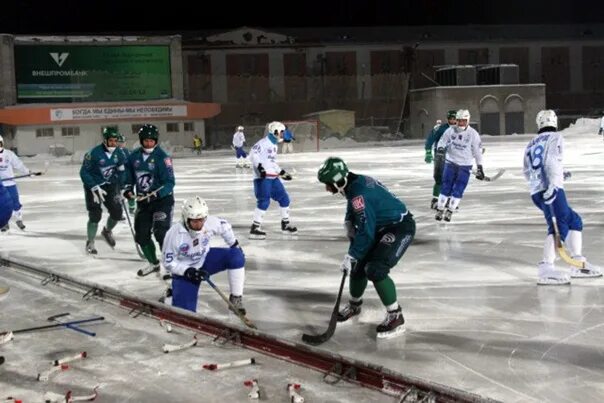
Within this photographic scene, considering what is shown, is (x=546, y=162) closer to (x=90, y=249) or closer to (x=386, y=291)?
(x=386, y=291)

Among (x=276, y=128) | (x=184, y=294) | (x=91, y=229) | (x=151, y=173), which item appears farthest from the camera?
(x=276, y=128)

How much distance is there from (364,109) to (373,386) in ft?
147

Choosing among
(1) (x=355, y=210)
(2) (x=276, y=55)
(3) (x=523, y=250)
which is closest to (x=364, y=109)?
(2) (x=276, y=55)

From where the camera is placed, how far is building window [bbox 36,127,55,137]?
121 feet

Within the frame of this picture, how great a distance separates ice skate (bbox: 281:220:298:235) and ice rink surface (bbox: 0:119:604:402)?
0.47 ft

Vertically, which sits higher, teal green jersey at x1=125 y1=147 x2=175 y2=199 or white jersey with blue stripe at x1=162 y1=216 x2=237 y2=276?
teal green jersey at x1=125 y1=147 x2=175 y2=199

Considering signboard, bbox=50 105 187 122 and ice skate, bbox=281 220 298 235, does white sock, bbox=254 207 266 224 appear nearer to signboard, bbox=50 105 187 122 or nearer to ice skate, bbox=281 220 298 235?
ice skate, bbox=281 220 298 235

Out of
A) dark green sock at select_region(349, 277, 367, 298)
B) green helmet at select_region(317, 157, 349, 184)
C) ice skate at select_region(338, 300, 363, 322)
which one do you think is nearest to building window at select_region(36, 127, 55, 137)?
→ ice skate at select_region(338, 300, 363, 322)

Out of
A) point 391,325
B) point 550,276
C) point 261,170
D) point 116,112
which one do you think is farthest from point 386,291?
point 116,112

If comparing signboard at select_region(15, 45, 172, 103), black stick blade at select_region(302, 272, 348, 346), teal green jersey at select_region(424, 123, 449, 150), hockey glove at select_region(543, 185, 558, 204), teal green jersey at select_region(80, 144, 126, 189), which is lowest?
black stick blade at select_region(302, 272, 348, 346)

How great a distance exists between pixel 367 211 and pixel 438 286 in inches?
78.3

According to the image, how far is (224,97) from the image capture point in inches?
1880

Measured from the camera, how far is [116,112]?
38594 mm

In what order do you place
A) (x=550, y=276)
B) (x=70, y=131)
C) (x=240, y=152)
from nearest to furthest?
1. (x=550, y=276)
2. (x=240, y=152)
3. (x=70, y=131)
